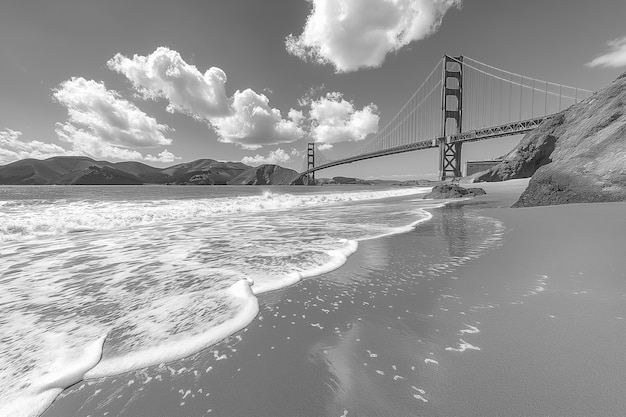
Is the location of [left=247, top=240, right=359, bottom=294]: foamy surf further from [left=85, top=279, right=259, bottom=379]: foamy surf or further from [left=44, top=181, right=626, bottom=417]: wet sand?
[left=85, top=279, right=259, bottom=379]: foamy surf

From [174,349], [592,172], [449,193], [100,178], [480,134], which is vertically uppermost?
[480,134]

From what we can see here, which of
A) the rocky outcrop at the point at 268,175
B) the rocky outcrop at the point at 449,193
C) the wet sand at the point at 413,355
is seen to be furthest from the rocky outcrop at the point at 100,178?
the wet sand at the point at 413,355

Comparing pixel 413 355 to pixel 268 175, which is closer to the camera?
pixel 413 355

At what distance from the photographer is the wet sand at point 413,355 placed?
1.27 m

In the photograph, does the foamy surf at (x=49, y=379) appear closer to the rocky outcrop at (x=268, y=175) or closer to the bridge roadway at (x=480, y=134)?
the bridge roadway at (x=480, y=134)

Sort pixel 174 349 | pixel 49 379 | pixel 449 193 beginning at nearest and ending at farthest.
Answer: pixel 49 379 < pixel 174 349 < pixel 449 193

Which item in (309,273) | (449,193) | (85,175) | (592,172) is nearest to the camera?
(309,273)

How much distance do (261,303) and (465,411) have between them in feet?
5.86

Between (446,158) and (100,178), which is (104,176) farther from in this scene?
(446,158)

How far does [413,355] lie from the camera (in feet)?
5.35

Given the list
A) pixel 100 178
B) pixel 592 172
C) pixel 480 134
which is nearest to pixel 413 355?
pixel 592 172

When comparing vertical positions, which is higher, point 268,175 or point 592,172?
point 268,175

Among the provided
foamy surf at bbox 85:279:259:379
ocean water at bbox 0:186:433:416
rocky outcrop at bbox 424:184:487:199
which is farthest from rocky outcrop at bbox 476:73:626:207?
foamy surf at bbox 85:279:259:379

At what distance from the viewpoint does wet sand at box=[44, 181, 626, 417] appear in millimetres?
1273
